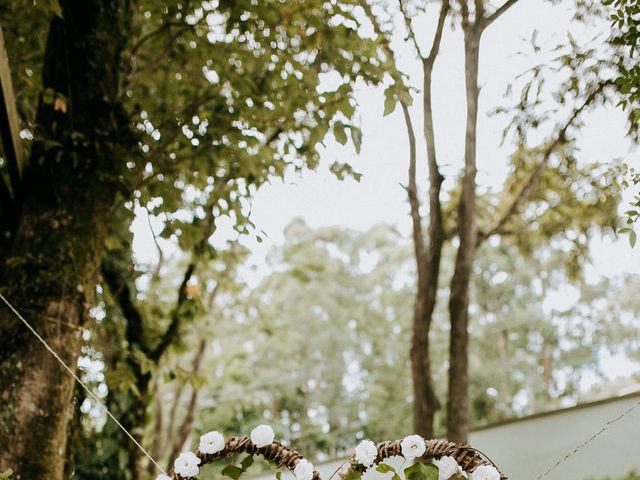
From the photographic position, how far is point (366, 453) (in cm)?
163

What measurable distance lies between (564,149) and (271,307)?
1302 cm

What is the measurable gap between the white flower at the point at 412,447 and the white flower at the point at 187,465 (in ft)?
1.68

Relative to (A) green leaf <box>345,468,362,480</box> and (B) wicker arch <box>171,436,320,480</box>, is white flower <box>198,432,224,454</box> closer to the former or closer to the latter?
(B) wicker arch <box>171,436,320,480</box>

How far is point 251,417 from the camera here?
45.6 feet

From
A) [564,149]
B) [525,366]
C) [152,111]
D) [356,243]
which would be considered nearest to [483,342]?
[525,366]

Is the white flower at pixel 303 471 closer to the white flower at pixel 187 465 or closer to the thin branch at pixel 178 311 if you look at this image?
the white flower at pixel 187 465

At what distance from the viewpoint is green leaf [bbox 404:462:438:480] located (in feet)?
5.14

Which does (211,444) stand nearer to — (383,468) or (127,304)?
(383,468)

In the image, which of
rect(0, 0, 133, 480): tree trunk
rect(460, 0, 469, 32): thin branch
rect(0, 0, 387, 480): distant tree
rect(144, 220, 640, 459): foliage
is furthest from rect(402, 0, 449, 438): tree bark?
rect(144, 220, 640, 459): foliage

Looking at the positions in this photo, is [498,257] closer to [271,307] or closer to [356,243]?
[356,243]

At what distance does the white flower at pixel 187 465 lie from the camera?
1.68 meters

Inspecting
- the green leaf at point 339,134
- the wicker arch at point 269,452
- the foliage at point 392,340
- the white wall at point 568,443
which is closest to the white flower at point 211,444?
the wicker arch at point 269,452

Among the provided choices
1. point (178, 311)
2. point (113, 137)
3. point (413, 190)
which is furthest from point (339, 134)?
point (178, 311)

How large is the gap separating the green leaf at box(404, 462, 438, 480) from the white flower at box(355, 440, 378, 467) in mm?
85
